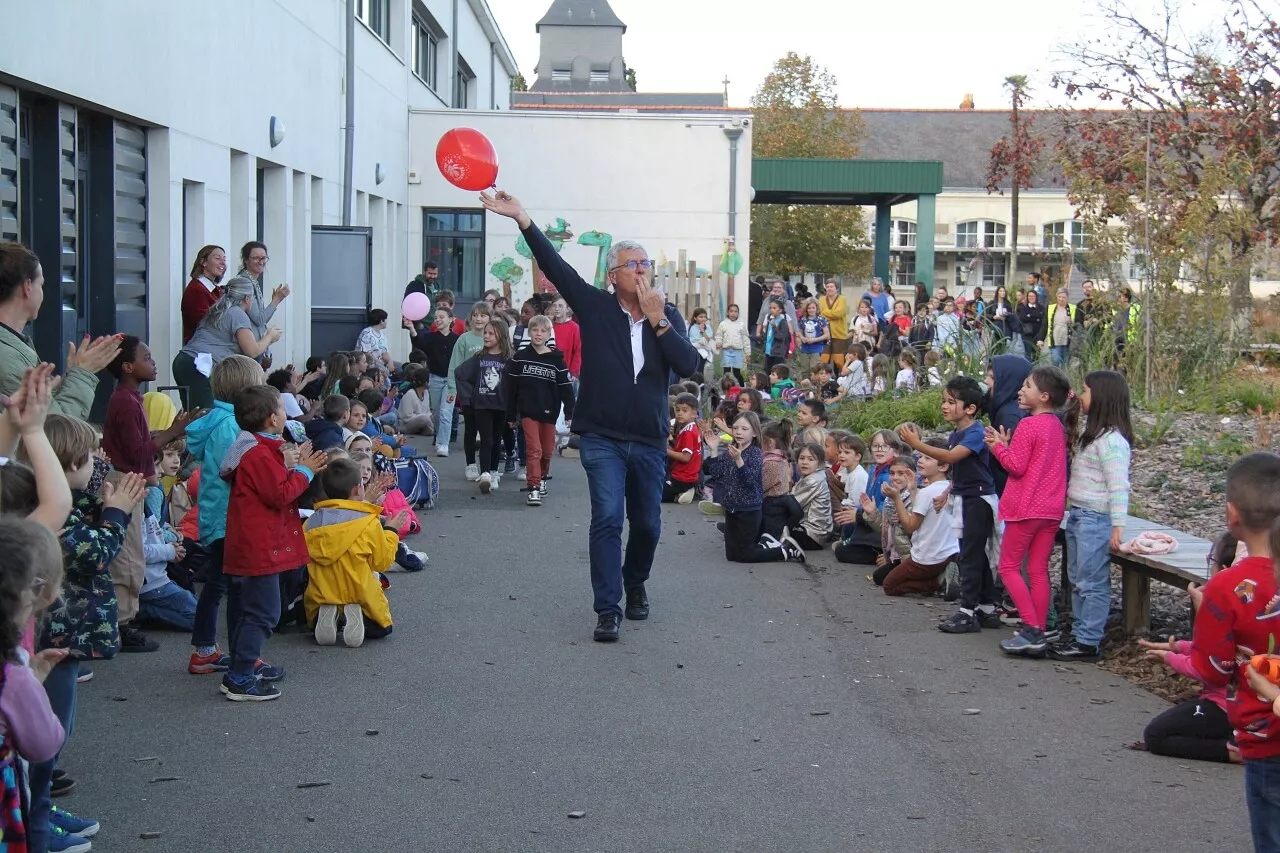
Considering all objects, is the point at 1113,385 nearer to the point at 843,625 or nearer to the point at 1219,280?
the point at 843,625

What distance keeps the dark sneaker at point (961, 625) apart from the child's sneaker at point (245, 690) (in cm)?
392

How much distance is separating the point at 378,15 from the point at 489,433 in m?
14.3

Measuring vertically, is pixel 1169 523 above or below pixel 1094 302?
below

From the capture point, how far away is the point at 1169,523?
10.6 m

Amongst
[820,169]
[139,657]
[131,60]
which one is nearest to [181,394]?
[131,60]

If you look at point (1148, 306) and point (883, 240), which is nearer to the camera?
point (1148, 306)

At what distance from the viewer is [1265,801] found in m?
4.05

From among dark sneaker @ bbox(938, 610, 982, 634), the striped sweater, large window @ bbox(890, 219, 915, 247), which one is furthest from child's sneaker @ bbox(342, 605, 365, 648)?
large window @ bbox(890, 219, 915, 247)

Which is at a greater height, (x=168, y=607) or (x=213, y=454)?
(x=213, y=454)

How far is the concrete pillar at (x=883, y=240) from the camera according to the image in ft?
124

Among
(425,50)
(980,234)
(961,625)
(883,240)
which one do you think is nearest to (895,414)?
(961,625)

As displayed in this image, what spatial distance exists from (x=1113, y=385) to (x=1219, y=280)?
8.78 metres

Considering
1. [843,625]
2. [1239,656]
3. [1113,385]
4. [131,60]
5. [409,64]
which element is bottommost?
[843,625]

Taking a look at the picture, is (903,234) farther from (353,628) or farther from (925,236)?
(353,628)
